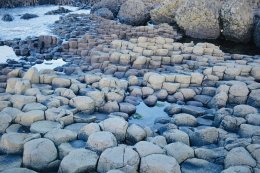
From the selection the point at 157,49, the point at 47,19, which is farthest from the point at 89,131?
the point at 47,19

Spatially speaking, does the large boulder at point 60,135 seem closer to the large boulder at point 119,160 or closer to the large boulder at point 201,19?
the large boulder at point 119,160

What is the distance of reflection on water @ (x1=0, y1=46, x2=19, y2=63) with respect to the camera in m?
6.59

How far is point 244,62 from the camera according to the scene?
586 centimetres

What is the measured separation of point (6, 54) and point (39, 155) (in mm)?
4520

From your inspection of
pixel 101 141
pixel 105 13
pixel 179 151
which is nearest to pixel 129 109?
pixel 101 141

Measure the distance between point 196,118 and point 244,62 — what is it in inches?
88.7

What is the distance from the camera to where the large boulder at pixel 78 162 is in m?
2.82

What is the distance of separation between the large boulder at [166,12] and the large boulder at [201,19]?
100cm

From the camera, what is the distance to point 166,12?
958 centimetres

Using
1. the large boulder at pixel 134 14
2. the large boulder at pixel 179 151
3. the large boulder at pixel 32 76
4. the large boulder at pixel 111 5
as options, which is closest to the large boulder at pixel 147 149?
the large boulder at pixel 179 151

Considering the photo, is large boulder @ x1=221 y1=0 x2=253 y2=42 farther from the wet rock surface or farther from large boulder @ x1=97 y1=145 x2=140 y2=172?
large boulder @ x1=97 y1=145 x2=140 y2=172

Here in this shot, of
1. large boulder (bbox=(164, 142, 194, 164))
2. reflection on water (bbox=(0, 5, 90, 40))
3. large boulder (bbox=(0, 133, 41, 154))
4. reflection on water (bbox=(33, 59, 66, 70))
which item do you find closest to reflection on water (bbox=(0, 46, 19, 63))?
reflection on water (bbox=(33, 59, 66, 70))

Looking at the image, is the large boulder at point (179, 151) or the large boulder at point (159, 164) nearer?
the large boulder at point (159, 164)

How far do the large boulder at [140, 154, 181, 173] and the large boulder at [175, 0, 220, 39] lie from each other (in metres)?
6.04
